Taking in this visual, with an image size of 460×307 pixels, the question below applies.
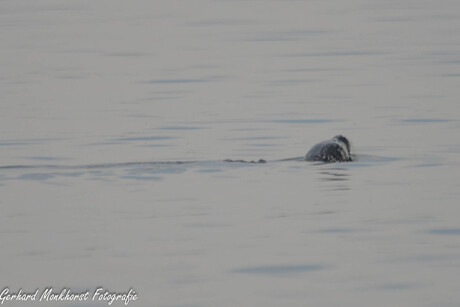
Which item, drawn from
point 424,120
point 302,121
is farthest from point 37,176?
point 424,120

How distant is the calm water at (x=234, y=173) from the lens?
12.4 m

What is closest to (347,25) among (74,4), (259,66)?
(259,66)

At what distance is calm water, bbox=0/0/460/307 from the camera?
12.4m

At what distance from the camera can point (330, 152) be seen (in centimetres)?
1836

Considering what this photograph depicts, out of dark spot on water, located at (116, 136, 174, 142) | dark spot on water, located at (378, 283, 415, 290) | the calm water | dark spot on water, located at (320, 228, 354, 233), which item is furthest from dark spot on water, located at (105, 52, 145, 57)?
dark spot on water, located at (378, 283, 415, 290)

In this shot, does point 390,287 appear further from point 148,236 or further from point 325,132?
point 325,132

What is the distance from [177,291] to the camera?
1191cm

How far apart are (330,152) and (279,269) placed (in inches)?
232

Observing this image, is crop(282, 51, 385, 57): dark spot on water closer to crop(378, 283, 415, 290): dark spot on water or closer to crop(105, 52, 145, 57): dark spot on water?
crop(105, 52, 145, 57): dark spot on water

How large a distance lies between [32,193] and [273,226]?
3236 millimetres

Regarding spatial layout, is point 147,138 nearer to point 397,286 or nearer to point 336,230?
point 336,230

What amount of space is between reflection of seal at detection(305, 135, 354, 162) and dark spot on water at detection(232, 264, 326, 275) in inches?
226

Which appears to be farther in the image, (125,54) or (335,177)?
(125,54)

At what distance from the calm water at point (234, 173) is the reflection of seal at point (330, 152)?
0.18 m
